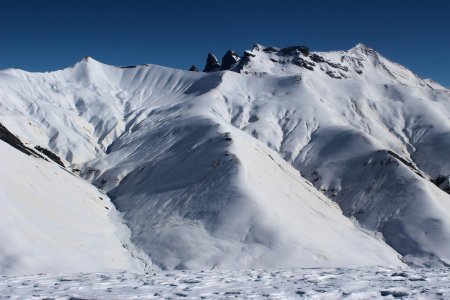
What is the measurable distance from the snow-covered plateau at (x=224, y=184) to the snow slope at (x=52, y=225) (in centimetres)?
29

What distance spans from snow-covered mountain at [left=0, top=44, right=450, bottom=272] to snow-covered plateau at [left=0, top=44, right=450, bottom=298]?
0.37m

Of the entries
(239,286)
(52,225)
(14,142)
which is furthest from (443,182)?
(239,286)

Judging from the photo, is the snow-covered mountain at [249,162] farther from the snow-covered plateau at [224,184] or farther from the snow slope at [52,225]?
the snow slope at [52,225]

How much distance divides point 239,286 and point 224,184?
206 ft

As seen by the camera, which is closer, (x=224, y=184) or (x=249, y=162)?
(x=224, y=184)

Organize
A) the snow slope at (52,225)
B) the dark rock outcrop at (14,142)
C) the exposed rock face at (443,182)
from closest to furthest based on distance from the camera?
the snow slope at (52,225) → the dark rock outcrop at (14,142) → the exposed rock face at (443,182)

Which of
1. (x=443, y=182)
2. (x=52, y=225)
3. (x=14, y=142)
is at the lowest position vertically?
(x=52, y=225)

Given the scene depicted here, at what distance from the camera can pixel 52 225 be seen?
58594 mm

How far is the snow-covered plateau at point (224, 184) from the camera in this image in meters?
50.4

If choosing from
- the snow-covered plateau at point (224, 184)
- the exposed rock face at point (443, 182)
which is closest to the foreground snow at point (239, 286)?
the snow-covered plateau at point (224, 184)

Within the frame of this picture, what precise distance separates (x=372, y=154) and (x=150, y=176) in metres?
49.0

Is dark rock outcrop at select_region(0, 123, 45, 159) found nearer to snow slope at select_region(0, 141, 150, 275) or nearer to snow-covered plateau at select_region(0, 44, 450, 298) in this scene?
snow-covered plateau at select_region(0, 44, 450, 298)

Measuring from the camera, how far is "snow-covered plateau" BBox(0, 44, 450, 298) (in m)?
50.4

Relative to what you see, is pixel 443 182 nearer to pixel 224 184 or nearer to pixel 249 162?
pixel 249 162
